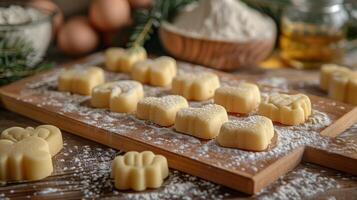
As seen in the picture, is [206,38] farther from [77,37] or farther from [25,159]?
[25,159]

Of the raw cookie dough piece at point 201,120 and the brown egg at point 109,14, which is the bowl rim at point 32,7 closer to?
the brown egg at point 109,14

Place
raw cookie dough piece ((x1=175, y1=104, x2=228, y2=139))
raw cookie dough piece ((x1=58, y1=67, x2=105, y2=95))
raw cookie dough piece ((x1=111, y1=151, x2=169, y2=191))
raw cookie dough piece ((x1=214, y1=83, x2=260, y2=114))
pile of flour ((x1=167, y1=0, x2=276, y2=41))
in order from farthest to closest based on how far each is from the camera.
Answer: pile of flour ((x1=167, y1=0, x2=276, y2=41)), raw cookie dough piece ((x1=58, y1=67, x2=105, y2=95)), raw cookie dough piece ((x1=214, y1=83, x2=260, y2=114)), raw cookie dough piece ((x1=175, y1=104, x2=228, y2=139)), raw cookie dough piece ((x1=111, y1=151, x2=169, y2=191))

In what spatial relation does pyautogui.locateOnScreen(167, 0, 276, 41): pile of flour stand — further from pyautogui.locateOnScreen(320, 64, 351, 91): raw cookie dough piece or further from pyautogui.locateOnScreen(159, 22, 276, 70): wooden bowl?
pyautogui.locateOnScreen(320, 64, 351, 91): raw cookie dough piece

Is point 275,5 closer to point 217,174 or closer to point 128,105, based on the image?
point 128,105

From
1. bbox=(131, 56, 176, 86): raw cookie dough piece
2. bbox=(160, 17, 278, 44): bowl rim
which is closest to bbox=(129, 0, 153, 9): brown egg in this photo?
bbox=(160, 17, 278, 44): bowl rim

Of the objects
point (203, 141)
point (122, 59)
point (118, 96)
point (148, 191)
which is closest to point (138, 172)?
point (148, 191)

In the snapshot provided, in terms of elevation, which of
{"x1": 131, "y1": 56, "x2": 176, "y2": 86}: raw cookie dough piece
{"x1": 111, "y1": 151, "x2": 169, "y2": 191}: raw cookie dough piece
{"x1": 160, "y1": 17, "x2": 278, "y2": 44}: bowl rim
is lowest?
{"x1": 111, "y1": 151, "x2": 169, "y2": 191}: raw cookie dough piece

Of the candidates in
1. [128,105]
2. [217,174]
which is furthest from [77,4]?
[217,174]
